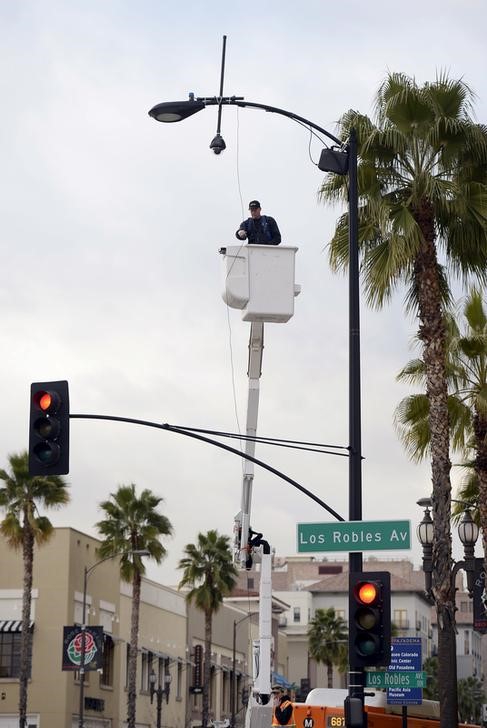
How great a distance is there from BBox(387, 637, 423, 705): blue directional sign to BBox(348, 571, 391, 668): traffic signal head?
856cm

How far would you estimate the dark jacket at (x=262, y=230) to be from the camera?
18672 millimetres

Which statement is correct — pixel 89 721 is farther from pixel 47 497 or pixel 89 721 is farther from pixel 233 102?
pixel 233 102

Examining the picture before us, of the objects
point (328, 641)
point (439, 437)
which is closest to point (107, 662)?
point (328, 641)

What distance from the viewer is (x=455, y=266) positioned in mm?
23734

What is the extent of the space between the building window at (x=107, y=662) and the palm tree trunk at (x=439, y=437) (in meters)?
42.2

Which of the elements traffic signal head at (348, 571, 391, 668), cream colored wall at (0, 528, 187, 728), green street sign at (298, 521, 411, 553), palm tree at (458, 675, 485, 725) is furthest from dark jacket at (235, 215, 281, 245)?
palm tree at (458, 675, 485, 725)

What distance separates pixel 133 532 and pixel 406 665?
39.8m

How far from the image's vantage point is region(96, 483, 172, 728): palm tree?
199ft

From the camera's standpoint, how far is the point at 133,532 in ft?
200

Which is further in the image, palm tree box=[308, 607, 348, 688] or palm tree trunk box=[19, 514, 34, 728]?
palm tree box=[308, 607, 348, 688]

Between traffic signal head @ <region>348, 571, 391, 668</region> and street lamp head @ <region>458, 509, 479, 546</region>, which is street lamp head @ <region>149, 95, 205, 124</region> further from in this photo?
street lamp head @ <region>458, 509, 479, 546</region>

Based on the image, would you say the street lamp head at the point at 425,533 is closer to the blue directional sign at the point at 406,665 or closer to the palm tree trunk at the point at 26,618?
the blue directional sign at the point at 406,665

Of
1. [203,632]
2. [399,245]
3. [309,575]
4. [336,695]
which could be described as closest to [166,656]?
[203,632]

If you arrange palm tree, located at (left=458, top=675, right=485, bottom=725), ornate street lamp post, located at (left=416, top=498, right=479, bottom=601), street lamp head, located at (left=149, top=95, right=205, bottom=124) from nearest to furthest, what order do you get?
1. street lamp head, located at (left=149, top=95, right=205, bottom=124)
2. ornate street lamp post, located at (left=416, top=498, right=479, bottom=601)
3. palm tree, located at (left=458, top=675, right=485, bottom=725)
